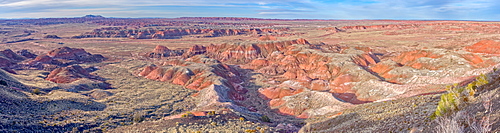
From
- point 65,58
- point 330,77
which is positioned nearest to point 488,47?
point 330,77

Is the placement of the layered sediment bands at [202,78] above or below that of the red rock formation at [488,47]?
below

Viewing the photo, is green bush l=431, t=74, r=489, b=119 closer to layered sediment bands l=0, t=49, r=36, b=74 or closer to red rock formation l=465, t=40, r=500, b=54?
red rock formation l=465, t=40, r=500, b=54

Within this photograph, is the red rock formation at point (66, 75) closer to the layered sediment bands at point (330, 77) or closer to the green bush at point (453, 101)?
the layered sediment bands at point (330, 77)

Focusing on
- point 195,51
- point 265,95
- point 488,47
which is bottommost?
point 265,95

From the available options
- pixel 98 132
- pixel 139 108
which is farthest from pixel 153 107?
pixel 98 132

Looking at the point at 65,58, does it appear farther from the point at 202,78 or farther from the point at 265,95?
the point at 265,95

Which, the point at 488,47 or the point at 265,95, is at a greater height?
the point at 488,47

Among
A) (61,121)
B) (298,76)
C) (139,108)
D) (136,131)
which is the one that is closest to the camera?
(136,131)

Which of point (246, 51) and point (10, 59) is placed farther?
point (246, 51)

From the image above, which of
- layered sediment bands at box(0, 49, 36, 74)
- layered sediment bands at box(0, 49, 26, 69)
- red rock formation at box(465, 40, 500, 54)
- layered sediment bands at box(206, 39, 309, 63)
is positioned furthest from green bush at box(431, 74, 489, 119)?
layered sediment bands at box(0, 49, 26, 69)

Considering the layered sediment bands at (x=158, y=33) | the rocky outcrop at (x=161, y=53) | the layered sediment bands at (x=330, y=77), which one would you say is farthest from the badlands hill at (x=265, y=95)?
the layered sediment bands at (x=158, y=33)

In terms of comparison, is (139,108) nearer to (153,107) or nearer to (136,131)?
(153,107)
